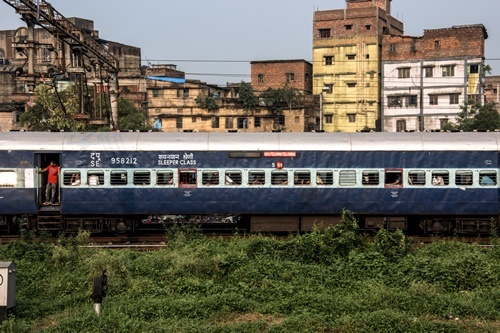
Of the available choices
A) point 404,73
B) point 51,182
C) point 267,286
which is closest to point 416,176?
point 267,286

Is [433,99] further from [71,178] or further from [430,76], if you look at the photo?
[71,178]

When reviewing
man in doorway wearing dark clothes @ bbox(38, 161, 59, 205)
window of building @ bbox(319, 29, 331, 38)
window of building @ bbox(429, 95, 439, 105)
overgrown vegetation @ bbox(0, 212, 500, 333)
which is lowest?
overgrown vegetation @ bbox(0, 212, 500, 333)

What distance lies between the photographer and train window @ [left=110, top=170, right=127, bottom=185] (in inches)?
816

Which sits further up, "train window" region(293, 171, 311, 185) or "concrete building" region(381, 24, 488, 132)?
"concrete building" region(381, 24, 488, 132)

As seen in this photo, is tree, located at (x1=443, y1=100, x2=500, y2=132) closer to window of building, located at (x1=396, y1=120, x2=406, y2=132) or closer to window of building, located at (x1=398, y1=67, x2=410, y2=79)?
window of building, located at (x1=396, y1=120, x2=406, y2=132)

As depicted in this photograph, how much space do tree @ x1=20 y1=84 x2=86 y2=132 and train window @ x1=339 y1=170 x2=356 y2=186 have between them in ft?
75.4

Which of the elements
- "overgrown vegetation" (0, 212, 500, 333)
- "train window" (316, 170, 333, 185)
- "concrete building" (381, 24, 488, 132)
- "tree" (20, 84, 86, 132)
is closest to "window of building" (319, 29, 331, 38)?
"concrete building" (381, 24, 488, 132)

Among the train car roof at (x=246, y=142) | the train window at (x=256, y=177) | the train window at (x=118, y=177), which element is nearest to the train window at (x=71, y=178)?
the train car roof at (x=246, y=142)

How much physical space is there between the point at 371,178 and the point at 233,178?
182 inches

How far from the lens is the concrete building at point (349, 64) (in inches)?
2547

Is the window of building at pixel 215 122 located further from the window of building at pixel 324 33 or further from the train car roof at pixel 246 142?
the train car roof at pixel 246 142

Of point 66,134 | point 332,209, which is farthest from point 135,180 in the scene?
point 332,209

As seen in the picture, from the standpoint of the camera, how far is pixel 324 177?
20781 millimetres

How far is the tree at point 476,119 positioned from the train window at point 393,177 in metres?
32.2
